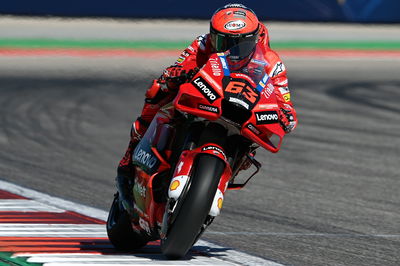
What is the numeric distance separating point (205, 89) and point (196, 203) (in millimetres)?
621

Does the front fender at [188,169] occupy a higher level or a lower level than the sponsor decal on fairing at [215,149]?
lower

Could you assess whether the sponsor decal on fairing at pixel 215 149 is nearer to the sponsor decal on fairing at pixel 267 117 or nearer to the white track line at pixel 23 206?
the sponsor decal on fairing at pixel 267 117

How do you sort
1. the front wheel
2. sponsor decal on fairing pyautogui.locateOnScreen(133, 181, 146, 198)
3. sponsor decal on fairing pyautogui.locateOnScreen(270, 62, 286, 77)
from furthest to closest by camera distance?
sponsor decal on fairing pyautogui.locateOnScreen(270, 62, 286, 77)
sponsor decal on fairing pyautogui.locateOnScreen(133, 181, 146, 198)
the front wheel

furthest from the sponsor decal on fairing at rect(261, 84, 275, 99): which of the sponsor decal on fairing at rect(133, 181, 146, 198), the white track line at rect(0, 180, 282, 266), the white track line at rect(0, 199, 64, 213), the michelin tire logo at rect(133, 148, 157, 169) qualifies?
the white track line at rect(0, 199, 64, 213)

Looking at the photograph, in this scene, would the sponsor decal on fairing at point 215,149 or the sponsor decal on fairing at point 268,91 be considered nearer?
the sponsor decal on fairing at point 215,149

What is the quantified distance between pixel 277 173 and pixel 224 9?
483cm

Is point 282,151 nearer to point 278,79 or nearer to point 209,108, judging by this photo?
point 278,79

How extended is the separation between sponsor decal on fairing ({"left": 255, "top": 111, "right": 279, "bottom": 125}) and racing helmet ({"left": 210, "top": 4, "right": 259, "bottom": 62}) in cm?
39

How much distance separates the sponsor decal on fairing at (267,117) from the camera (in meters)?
4.88

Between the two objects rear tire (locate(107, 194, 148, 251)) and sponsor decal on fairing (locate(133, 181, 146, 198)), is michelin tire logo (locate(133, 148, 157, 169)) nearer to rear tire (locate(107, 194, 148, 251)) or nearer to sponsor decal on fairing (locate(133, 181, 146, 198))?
sponsor decal on fairing (locate(133, 181, 146, 198))

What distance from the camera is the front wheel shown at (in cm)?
475

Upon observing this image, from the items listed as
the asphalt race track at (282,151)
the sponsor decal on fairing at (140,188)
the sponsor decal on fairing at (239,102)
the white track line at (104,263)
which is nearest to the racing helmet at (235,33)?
the sponsor decal on fairing at (239,102)

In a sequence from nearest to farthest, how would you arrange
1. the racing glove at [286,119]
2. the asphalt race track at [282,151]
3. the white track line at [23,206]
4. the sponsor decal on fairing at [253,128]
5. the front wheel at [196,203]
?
the front wheel at [196,203], the sponsor decal on fairing at [253,128], the racing glove at [286,119], the asphalt race track at [282,151], the white track line at [23,206]

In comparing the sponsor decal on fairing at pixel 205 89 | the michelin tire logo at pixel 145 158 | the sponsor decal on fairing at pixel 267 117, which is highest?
the sponsor decal on fairing at pixel 205 89
